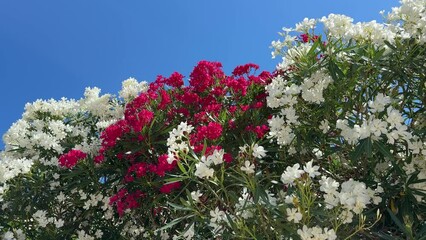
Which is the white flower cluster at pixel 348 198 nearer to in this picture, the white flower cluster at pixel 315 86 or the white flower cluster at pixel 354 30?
the white flower cluster at pixel 315 86

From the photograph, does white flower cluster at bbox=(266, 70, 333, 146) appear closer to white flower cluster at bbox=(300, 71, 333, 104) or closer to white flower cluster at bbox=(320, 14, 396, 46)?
white flower cluster at bbox=(300, 71, 333, 104)

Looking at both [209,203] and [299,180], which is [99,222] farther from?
[299,180]

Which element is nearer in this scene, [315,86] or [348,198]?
[348,198]

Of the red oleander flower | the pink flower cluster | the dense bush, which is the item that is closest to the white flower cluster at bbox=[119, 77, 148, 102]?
the dense bush

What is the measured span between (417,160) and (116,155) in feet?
7.99

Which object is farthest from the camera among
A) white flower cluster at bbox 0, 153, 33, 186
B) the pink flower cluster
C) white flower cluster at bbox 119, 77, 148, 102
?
white flower cluster at bbox 119, 77, 148, 102

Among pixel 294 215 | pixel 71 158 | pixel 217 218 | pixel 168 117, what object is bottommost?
pixel 294 215

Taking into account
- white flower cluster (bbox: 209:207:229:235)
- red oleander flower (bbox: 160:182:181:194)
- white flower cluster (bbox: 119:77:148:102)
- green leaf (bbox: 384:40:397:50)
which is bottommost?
white flower cluster (bbox: 209:207:229:235)

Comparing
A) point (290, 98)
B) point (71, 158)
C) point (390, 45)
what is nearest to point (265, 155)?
point (290, 98)

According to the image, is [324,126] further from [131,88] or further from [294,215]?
[131,88]

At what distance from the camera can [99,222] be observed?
514 cm

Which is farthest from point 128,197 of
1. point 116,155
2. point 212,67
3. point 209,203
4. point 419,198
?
point 419,198

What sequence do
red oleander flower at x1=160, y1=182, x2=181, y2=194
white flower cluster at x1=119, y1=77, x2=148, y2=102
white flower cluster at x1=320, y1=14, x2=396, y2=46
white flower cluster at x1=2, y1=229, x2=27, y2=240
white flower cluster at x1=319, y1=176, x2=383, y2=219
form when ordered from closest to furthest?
white flower cluster at x1=319, y1=176, x2=383, y2=219
white flower cluster at x1=320, y1=14, x2=396, y2=46
red oleander flower at x1=160, y1=182, x2=181, y2=194
white flower cluster at x1=2, y1=229, x2=27, y2=240
white flower cluster at x1=119, y1=77, x2=148, y2=102

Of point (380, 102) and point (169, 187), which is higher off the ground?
point (169, 187)
